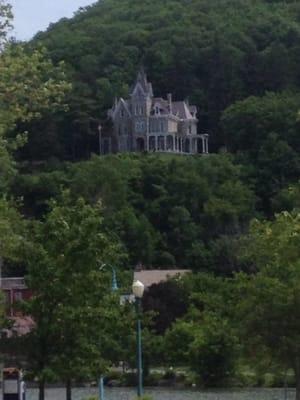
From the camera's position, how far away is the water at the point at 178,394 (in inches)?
2239

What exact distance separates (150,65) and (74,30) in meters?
26.8

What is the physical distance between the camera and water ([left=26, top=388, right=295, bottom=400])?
2239 inches

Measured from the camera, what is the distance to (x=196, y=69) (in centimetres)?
17075

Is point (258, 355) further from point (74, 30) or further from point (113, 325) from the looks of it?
→ point (74, 30)

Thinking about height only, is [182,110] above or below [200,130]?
above

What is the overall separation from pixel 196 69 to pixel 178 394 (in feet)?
368

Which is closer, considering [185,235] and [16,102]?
[16,102]

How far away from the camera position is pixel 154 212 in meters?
126

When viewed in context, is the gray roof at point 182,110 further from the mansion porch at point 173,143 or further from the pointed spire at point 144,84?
the pointed spire at point 144,84

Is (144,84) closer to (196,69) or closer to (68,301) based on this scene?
(196,69)

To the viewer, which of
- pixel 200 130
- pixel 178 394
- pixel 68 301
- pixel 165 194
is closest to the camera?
pixel 68 301

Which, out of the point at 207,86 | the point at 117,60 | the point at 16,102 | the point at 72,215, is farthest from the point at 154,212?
the point at 16,102

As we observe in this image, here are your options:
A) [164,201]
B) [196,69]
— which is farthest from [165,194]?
[196,69]

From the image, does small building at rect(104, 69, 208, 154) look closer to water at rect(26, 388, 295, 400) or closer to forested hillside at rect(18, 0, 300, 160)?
forested hillside at rect(18, 0, 300, 160)
